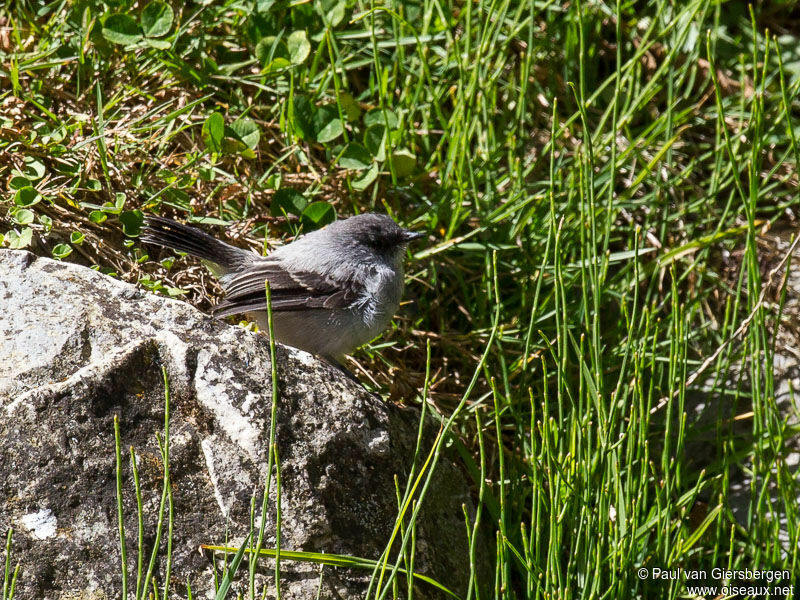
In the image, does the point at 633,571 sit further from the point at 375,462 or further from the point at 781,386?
the point at 781,386

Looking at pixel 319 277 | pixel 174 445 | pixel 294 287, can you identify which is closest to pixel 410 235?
pixel 319 277

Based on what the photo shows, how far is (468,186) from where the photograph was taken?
3938 mm

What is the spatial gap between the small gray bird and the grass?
6.9 inches

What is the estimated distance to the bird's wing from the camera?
10.8ft

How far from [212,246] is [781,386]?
2951mm

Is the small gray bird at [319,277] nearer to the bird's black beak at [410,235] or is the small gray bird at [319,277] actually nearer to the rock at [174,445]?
the bird's black beak at [410,235]

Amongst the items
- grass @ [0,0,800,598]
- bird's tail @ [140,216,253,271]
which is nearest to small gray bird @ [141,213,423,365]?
bird's tail @ [140,216,253,271]

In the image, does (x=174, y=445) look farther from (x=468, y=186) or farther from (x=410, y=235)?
(x=468, y=186)

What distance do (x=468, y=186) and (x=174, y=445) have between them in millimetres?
2140

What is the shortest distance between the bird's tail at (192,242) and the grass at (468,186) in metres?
0.12

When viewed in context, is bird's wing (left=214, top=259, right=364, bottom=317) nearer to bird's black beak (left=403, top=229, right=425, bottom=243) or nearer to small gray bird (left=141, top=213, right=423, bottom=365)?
small gray bird (left=141, top=213, right=423, bottom=365)

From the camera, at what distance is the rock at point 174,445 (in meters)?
2.18

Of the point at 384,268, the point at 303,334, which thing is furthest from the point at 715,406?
the point at 303,334

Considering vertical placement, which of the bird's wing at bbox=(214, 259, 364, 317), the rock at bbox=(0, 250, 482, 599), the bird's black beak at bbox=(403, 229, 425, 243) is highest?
the bird's black beak at bbox=(403, 229, 425, 243)
